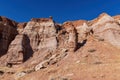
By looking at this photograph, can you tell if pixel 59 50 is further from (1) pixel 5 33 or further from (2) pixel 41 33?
(1) pixel 5 33

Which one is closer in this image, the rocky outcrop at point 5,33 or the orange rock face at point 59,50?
the orange rock face at point 59,50

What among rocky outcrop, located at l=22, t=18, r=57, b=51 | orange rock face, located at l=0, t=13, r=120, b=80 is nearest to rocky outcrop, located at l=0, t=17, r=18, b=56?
orange rock face, located at l=0, t=13, r=120, b=80

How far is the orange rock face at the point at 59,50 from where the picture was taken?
3799cm

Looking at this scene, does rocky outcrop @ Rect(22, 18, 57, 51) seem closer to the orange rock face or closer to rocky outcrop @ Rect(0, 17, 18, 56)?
the orange rock face

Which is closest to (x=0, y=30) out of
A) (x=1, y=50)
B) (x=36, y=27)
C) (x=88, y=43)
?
(x=1, y=50)

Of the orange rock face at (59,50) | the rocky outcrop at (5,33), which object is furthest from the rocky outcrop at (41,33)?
the rocky outcrop at (5,33)

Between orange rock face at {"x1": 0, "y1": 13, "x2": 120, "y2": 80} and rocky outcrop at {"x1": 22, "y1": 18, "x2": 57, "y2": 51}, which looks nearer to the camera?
orange rock face at {"x1": 0, "y1": 13, "x2": 120, "y2": 80}

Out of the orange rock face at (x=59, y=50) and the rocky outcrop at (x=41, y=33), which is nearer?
the orange rock face at (x=59, y=50)

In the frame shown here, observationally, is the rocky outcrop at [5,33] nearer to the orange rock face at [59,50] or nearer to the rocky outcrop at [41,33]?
the orange rock face at [59,50]

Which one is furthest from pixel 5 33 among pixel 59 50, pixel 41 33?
pixel 59 50

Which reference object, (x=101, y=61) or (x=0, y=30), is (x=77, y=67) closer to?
(x=101, y=61)

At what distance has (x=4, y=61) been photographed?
175 ft

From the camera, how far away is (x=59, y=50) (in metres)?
50.8

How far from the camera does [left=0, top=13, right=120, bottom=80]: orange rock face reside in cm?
3799
